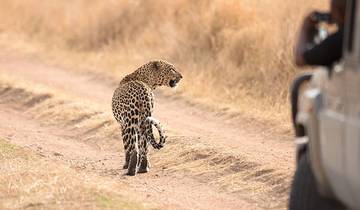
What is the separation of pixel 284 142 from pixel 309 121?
5.97 metres

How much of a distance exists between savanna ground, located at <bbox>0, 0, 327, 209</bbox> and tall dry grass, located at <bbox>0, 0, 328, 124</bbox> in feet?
0.09

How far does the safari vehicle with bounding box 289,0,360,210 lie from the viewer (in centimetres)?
438

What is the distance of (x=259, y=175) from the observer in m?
9.03

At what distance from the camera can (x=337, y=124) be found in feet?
14.9

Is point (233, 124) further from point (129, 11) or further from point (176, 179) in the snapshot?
point (129, 11)

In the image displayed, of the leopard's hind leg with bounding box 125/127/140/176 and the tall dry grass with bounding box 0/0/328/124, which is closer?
the leopard's hind leg with bounding box 125/127/140/176

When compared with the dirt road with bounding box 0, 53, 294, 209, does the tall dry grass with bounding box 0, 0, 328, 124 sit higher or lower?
higher

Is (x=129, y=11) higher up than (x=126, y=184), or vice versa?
(x=129, y=11)

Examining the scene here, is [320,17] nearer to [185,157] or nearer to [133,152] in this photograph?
[133,152]

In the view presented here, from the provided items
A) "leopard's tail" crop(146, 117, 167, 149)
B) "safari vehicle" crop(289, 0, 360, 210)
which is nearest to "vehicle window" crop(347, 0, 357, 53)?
"safari vehicle" crop(289, 0, 360, 210)

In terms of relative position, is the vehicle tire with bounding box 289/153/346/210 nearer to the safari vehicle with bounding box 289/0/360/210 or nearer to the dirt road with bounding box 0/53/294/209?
the safari vehicle with bounding box 289/0/360/210

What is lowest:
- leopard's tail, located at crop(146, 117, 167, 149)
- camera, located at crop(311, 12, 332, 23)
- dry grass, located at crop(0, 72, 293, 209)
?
dry grass, located at crop(0, 72, 293, 209)

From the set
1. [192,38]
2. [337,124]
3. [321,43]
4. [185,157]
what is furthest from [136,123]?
[192,38]

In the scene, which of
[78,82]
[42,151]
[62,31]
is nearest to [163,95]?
[78,82]
